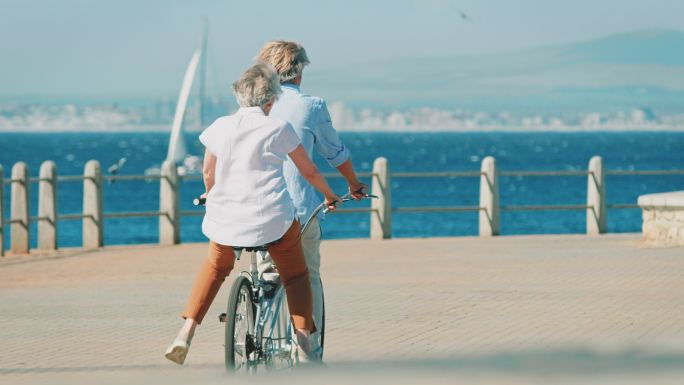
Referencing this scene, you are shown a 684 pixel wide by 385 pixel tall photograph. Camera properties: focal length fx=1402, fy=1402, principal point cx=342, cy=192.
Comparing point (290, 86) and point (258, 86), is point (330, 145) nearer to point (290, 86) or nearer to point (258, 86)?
point (290, 86)

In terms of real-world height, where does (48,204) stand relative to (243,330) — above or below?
above

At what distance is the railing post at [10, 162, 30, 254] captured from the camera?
60.6 ft

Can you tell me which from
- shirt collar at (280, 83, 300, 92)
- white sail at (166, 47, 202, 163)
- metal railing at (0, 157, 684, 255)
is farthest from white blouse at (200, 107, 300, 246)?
white sail at (166, 47, 202, 163)

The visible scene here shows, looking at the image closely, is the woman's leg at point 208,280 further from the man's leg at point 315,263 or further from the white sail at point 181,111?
the white sail at point 181,111

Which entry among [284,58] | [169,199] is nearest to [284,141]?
[284,58]

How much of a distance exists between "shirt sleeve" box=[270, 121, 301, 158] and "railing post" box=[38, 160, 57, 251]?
12.6 metres

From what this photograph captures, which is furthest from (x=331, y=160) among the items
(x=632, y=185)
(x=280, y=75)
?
(x=632, y=185)

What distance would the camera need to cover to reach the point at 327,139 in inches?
283

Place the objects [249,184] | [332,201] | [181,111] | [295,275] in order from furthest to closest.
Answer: [181,111] → [332,201] → [295,275] → [249,184]

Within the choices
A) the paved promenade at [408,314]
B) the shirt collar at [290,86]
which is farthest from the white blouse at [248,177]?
the paved promenade at [408,314]

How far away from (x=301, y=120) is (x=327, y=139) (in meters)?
0.17

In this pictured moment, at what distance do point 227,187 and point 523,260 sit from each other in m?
10.7

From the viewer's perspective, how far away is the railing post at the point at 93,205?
1944 centimetres

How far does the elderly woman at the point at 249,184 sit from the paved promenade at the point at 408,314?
828 millimetres
